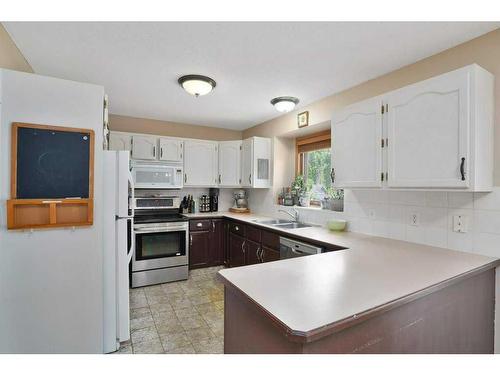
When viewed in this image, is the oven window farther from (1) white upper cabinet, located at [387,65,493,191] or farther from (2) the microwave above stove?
(1) white upper cabinet, located at [387,65,493,191]

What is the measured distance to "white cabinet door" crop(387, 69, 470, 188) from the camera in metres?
1.56

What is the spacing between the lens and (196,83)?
239cm

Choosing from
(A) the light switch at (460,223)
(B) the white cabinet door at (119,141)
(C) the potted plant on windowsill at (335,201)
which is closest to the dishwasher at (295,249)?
(C) the potted plant on windowsill at (335,201)

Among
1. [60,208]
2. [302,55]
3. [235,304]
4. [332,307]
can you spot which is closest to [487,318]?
[332,307]

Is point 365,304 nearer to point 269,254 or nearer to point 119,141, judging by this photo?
point 269,254

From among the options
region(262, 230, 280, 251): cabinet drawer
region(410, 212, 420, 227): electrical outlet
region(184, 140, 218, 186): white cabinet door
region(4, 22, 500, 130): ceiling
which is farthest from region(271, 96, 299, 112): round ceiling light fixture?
region(410, 212, 420, 227): electrical outlet

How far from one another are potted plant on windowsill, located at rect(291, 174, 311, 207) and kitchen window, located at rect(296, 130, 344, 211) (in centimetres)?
5

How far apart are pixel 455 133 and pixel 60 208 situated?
246cm

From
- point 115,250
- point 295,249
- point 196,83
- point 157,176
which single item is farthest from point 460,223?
point 157,176

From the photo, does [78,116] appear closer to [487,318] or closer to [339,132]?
[339,132]

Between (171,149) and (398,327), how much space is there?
3.47 m

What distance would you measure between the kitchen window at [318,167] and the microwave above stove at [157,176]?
179 cm

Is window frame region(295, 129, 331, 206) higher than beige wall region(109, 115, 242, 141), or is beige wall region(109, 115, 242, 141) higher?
beige wall region(109, 115, 242, 141)

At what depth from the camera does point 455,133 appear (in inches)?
→ 62.4
